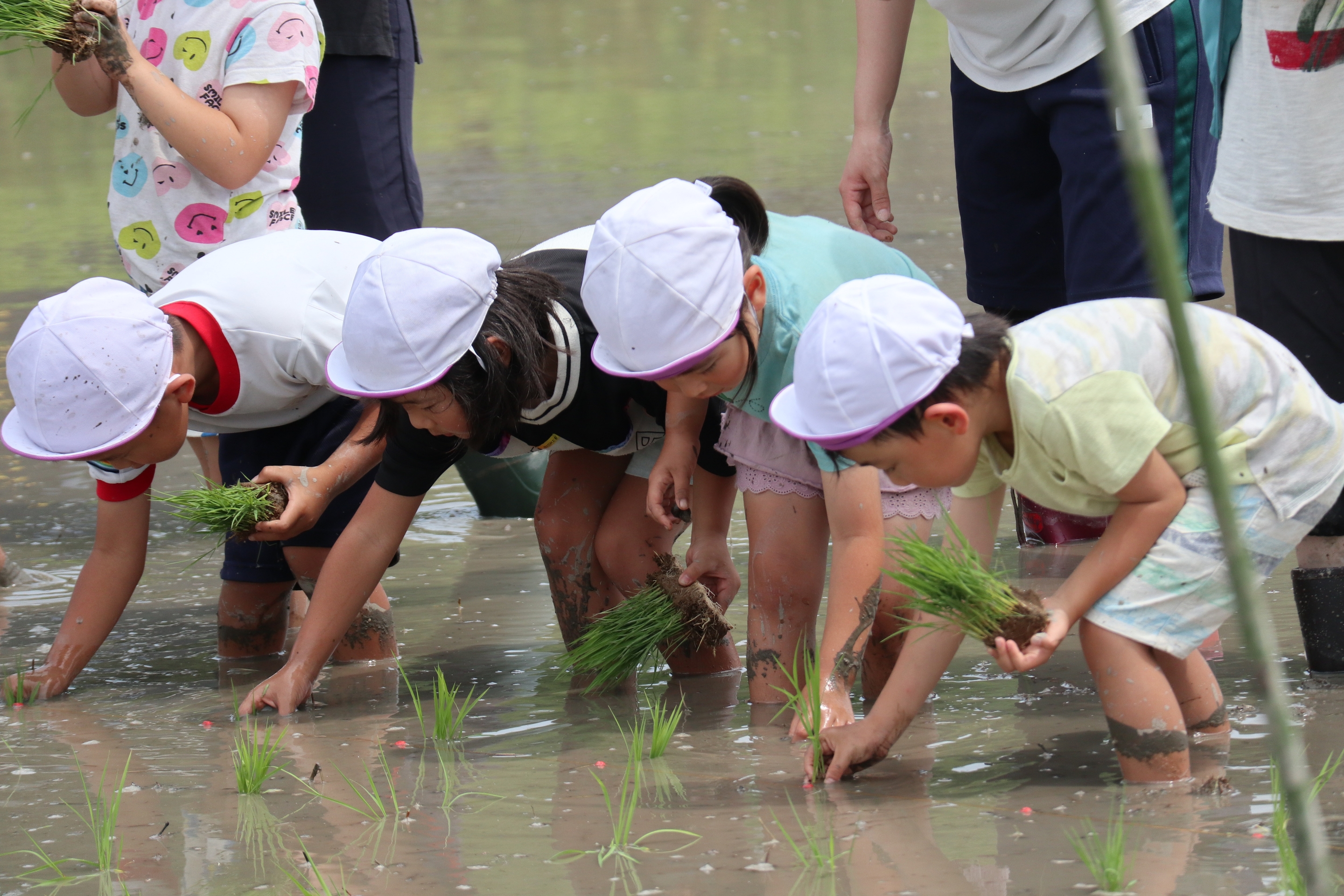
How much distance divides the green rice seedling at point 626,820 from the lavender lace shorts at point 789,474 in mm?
562

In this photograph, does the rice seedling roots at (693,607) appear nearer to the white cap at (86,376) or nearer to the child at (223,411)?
the child at (223,411)

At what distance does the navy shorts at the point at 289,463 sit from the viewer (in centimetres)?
308

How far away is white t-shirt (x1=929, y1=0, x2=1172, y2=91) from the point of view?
2557 millimetres

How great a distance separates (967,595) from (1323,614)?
76cm

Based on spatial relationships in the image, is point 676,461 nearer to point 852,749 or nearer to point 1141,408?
point 852,749

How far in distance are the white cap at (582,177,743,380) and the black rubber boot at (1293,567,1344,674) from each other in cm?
104

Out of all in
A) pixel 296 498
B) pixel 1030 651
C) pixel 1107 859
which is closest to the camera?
pixel 1107 859

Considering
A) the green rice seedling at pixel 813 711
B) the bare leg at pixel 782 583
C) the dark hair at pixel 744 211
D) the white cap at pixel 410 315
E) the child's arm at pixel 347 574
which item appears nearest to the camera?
the green rice seedling at pixel 813 711

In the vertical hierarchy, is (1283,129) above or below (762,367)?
above

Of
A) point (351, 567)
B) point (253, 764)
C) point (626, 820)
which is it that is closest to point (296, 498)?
point (351, 567)

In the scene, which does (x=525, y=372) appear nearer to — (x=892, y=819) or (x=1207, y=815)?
(x=892, y=819)

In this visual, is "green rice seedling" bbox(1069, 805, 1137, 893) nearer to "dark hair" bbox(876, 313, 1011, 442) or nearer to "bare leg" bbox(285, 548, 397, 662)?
"dark hair" bbox(876, 313, 1011, 442)

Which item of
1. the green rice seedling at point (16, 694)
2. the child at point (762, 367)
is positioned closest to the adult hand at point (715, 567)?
the child at point (762, 367)

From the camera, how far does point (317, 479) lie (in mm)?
2877
